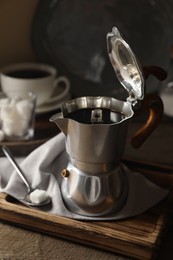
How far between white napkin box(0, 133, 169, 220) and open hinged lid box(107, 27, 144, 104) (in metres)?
0.14

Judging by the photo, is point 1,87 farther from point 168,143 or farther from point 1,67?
point 168,143

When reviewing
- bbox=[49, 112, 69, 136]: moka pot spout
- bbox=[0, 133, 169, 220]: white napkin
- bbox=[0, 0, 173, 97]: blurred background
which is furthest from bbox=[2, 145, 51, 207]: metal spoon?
bbox=[0, 0, 173, 97]: blurred background

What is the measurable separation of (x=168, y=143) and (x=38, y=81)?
27 centimetres

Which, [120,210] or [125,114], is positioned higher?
[125,114]

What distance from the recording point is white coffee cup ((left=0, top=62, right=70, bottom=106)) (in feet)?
2.84

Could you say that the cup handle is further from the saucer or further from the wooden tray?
the saucer

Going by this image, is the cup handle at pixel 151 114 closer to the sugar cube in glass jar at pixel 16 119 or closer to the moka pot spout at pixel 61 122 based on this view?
the moka pot spout at pixel 61 122

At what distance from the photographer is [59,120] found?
582mm

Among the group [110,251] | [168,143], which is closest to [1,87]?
[168,143]

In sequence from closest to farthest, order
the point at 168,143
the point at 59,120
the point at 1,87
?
the point at 59,120
the point at 168,143
the point at 1,87

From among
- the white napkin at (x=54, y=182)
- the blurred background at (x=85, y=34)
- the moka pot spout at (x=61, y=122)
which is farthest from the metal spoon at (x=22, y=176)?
the blurred background at (x=85, y=34)

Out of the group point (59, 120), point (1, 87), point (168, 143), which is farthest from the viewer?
point (1, 87)

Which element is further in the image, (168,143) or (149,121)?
(168,143)

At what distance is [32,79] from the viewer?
0.87m
